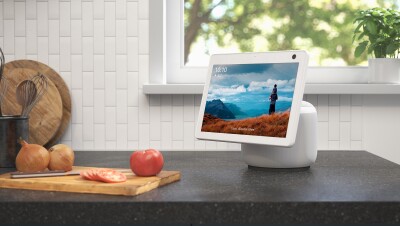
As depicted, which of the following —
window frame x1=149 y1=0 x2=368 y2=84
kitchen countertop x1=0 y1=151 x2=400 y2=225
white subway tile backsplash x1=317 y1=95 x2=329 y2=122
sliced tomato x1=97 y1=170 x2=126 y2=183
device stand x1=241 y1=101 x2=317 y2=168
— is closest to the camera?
kitchen countertop x1=0 y1=151 x2=400 y2=225

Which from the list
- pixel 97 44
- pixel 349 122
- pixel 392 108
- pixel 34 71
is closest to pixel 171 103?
pixel 97 44

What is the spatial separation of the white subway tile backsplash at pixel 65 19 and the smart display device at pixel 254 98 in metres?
0.81

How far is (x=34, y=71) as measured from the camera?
2.33m

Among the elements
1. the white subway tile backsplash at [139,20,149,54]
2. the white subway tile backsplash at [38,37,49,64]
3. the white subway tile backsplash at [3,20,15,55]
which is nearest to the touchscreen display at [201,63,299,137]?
the white subway tile backsplash at [139,20,149,54]

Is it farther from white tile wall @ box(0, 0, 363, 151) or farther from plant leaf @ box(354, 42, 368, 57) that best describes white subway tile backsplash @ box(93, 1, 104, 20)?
plant leaf @ box(354, 42, 368, 57)

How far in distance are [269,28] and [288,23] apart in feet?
0.26

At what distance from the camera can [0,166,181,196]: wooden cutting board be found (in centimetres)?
135

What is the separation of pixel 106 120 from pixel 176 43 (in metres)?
0.42

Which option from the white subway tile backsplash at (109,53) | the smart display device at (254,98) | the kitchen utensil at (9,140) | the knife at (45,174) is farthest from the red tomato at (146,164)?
the white subway tile backsplash at (109,53)

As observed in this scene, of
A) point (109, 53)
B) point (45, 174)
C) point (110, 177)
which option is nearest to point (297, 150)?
point (110, 177)

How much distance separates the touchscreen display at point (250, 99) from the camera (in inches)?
64.0

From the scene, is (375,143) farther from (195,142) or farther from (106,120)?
(106,120)

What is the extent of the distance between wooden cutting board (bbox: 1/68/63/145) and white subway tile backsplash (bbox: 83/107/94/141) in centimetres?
13
